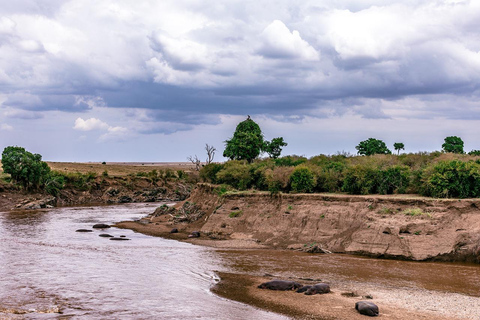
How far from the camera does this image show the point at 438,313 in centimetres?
1691

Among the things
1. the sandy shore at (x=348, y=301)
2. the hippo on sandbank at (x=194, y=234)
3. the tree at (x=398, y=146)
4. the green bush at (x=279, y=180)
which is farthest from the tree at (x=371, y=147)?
the sandy shore at (x=348, y=301)

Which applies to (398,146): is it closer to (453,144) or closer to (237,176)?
(453,144)

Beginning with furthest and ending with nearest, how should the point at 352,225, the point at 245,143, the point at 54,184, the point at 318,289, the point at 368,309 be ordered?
the point at 54,184, the point at 245,143, the point at 352,225, the point at 318,289, the point at 368,309

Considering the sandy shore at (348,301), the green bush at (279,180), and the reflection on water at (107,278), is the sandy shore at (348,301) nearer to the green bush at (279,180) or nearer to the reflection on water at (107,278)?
the reflection on water at (107,278)

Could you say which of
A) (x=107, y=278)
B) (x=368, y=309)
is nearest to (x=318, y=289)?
(x=368, y=309)

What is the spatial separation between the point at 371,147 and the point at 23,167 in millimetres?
45746

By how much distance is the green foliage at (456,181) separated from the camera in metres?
28.5

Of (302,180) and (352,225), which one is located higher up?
(302,180)

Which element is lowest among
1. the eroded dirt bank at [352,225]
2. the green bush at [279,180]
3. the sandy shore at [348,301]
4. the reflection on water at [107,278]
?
the reflection on water at [107,278]

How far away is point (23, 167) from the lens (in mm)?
61344

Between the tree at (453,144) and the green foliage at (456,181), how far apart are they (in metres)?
31.9

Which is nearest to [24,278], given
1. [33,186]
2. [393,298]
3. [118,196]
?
[393,298]

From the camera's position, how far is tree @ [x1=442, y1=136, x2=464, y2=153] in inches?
2322

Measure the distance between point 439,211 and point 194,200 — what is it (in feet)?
85.9
